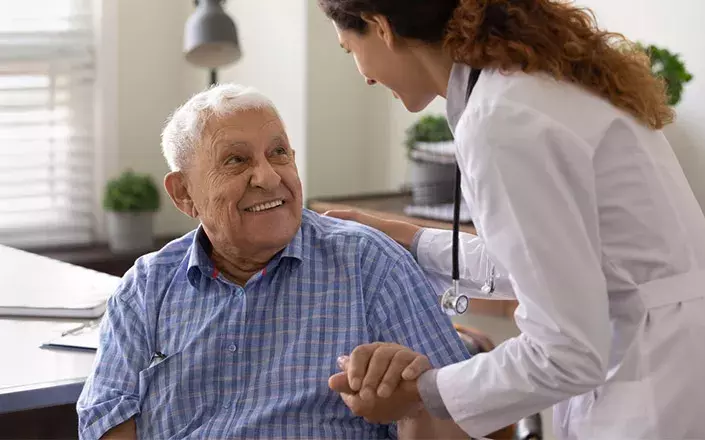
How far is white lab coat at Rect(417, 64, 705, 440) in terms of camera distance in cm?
125

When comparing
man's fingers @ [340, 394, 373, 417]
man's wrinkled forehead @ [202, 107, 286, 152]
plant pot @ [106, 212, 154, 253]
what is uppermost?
man's wrinkled forehead @ [202, 107, 286, 152]

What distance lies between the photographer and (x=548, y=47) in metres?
1.34

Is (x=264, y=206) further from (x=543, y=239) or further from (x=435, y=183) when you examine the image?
(x=435, y=183)

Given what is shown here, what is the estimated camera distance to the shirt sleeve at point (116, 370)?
5.86 feet

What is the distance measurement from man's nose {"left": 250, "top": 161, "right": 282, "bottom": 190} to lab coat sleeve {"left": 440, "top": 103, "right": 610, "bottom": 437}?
64cm

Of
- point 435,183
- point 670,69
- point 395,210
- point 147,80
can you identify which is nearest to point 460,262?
point 670,69

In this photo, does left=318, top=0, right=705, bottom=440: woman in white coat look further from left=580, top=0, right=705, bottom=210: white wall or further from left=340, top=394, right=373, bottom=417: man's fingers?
left=580, top=0, right=705, bottom=210: white wall

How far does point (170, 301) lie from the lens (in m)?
1.91

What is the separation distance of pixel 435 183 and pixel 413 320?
5.27ft

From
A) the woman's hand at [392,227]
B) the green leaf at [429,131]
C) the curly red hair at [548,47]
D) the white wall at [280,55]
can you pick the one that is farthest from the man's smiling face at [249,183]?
the white wall at [280,55]

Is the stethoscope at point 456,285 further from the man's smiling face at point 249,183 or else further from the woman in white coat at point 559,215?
the man's smiling face at point 249,183

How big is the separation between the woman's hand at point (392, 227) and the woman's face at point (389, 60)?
56cm

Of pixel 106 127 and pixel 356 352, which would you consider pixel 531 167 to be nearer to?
pixel 356 352

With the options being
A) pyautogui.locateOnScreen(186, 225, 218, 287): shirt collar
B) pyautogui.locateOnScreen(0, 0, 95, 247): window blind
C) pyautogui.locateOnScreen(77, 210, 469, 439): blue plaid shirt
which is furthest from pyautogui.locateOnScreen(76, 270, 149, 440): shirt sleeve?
pyautogui.locateOnScreen(0, 0, 95, 247): window blind
